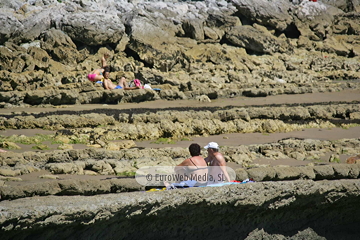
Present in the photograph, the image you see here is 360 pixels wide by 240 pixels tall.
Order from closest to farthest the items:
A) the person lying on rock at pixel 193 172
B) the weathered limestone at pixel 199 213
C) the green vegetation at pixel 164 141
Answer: the weathered limestone at pixel 199 213 → the person lying on rock at pixel 193 172 → the green vegetation at pixel 164 141

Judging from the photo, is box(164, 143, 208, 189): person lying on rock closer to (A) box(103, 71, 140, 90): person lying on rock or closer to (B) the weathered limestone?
(B) the weathered limestone

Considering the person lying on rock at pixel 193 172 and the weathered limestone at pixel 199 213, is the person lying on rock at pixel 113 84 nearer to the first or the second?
the person lying on rock at pixel 193 172

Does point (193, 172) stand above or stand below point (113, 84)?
above

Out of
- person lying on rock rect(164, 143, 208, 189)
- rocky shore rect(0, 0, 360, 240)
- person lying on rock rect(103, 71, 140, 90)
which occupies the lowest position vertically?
person lying on rock rect(103, 71, 140, 90)

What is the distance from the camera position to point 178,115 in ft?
38.0

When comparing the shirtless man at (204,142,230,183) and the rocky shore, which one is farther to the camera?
the shirtless man at (204,142,230,183)

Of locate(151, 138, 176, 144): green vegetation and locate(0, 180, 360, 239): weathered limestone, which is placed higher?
locate(0, 180, 360, 239): weathered limestone

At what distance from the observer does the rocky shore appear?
5.31 m

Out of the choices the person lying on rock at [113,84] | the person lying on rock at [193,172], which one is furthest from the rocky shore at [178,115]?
the person lying on rock at [193,172]

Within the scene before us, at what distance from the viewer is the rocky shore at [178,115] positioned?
5.31m

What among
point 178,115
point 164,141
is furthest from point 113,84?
point 164,141

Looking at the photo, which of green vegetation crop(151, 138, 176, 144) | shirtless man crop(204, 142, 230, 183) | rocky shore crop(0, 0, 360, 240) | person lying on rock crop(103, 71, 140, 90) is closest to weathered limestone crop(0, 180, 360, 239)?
rocky shore crop(0, 0, 360, 240)

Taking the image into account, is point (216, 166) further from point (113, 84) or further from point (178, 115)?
point (113, 84)

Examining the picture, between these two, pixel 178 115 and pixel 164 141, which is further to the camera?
pixel 178 115
